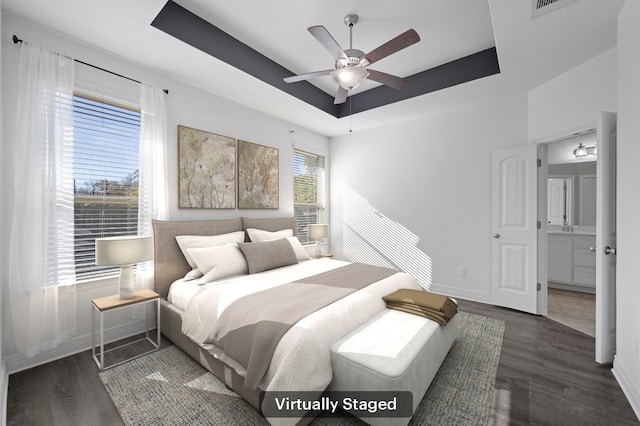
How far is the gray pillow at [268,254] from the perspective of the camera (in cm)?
293

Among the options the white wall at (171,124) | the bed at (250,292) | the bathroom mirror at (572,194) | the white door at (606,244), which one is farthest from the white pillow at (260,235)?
the bathroom mirror at (572,194)

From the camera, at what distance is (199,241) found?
2969 millimetres

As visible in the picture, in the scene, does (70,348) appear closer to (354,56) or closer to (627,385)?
(354,56)

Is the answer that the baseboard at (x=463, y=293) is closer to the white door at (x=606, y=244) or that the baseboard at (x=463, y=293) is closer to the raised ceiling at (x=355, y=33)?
the white door at (x=606, y=244)

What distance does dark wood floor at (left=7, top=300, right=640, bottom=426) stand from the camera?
5.46 feet

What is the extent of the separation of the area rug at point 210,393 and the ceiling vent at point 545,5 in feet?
9.01

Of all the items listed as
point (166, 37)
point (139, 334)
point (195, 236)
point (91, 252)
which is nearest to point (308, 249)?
point (195, 236)

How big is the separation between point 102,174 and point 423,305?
3099 mm

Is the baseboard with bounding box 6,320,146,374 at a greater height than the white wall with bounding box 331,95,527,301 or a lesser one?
lesser

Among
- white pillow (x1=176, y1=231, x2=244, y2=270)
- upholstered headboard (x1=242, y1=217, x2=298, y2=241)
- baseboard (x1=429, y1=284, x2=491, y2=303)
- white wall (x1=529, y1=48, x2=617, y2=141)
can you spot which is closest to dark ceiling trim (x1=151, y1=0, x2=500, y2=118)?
white wall (x1=529, y1=48, x2=617, y2=141)

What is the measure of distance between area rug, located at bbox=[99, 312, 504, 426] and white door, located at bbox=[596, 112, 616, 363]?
0.79m

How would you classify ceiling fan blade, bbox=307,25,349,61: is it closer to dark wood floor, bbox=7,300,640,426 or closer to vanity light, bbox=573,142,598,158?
dark wood floor, bbox=7,300,640,426

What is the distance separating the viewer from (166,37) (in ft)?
7.63

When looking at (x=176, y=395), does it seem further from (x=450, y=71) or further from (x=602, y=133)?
(x=450, y=71)
